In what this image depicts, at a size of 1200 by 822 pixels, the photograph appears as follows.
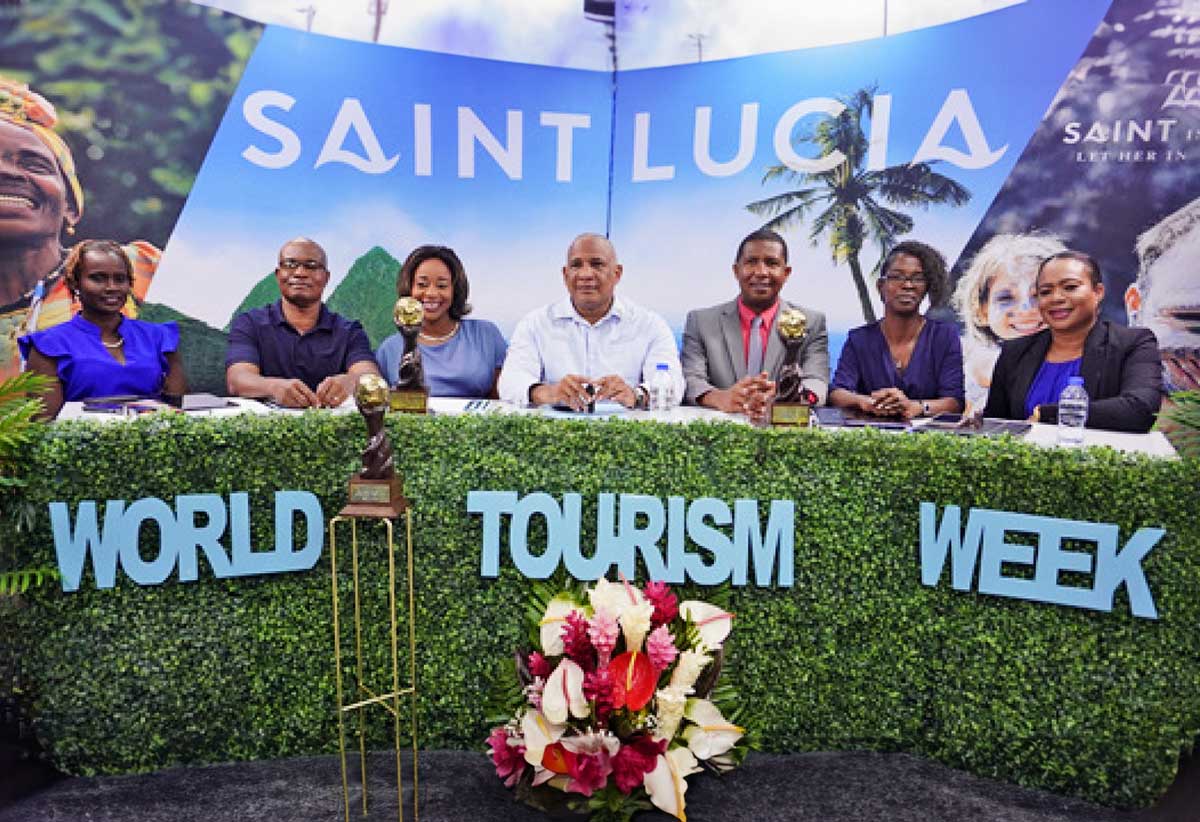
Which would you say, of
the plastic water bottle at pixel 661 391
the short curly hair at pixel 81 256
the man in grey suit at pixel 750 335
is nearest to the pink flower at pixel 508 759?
the plastic water bottle at pixel 661 391

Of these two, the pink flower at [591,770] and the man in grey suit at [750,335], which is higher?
the man in grey suit at [750,335]

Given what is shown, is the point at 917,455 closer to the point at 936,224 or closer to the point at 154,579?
the point at 154,579

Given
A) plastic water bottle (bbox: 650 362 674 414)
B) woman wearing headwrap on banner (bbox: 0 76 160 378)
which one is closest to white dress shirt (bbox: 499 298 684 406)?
plastic water bottle (bbox: 650 362 674 414)

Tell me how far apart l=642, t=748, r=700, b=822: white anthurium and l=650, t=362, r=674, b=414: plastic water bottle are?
5.10 feet

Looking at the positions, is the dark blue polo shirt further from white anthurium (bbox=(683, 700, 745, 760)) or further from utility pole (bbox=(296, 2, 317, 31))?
Answer: white anthurium (bbox=(683, 700, 745, 760))

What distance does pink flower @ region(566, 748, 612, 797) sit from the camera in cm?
226

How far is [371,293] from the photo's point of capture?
5.91 meters

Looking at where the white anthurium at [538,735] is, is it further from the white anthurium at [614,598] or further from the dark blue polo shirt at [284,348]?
the dark blue polo shirt at [284,348]

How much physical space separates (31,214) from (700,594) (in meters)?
4.61

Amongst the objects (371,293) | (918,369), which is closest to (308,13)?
(371,293)

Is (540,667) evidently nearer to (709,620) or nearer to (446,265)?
(709,620)

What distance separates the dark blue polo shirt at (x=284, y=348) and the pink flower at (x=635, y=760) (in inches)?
103

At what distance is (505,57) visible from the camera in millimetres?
5773

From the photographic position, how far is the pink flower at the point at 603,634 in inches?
88.3
